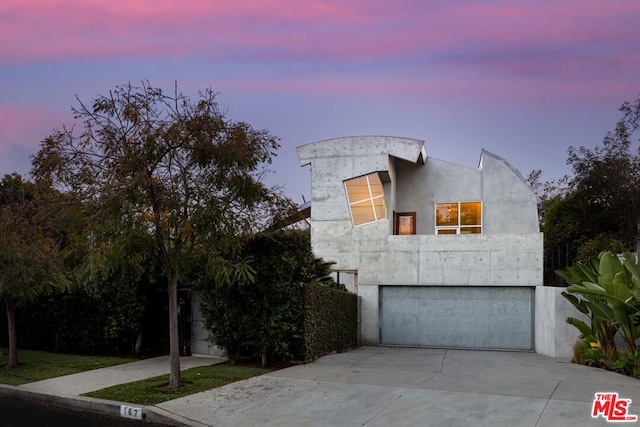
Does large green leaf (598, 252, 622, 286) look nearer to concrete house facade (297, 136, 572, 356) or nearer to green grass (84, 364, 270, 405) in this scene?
concrete house facade (297, 136, 572, 356)

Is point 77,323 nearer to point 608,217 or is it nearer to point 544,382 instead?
point 544,382

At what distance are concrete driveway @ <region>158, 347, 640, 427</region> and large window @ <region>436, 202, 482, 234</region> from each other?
11220mm

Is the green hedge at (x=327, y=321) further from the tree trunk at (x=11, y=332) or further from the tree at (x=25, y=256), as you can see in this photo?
the tree trunk at (x=11, y=332)

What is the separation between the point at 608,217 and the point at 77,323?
24.2m

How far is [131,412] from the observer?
1011 cm

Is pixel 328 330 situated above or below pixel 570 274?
below

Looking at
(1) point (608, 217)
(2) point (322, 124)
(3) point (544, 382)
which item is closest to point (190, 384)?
(3) point (544, 382)

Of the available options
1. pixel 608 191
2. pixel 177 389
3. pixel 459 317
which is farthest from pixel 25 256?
pixel 608 191

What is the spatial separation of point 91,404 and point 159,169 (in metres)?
4.23

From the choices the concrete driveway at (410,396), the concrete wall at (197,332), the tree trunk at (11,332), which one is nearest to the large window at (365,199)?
the concrete wall at (197,332)

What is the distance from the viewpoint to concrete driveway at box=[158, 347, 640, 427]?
933 centimetres

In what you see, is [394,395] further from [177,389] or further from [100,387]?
[100,387]

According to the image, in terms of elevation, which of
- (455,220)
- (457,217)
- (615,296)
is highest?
(457,217)

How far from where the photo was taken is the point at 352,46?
15547mm
